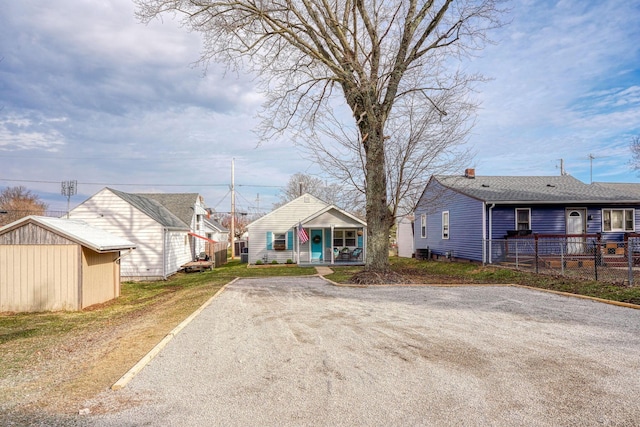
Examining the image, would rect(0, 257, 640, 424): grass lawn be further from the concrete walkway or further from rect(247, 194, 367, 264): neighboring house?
rect(247, 194, 367, 264): neighboring house

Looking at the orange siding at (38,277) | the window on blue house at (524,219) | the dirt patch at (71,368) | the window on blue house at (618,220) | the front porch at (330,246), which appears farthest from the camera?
the front porch at (330,246)

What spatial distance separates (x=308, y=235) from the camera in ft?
A: 85.8

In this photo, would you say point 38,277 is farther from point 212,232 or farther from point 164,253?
point 212,232

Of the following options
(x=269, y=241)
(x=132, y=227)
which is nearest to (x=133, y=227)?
(x=132, y=227)

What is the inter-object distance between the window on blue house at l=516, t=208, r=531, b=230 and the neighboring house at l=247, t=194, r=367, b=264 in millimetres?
8108

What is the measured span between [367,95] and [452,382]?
1101cm

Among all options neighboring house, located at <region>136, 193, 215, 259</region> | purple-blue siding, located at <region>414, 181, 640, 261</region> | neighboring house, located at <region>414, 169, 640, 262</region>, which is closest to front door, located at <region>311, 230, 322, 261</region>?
neighboring house, located at <region>136, 193, 215, 259</region>

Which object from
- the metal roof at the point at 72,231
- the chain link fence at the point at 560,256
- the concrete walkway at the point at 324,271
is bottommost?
the concrete walkway at the point at 324,271

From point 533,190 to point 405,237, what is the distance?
13430 millimetres

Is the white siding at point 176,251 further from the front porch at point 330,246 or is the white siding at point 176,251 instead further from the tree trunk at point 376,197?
the tree trunk at point 376,197

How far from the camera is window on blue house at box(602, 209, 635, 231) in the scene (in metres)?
20.1

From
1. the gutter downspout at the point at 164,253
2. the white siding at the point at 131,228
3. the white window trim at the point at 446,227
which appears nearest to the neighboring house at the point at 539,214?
the white window trim at the point at 446,227

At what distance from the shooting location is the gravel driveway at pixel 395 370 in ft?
12.0

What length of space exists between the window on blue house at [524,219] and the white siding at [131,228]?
17123 millimetres
